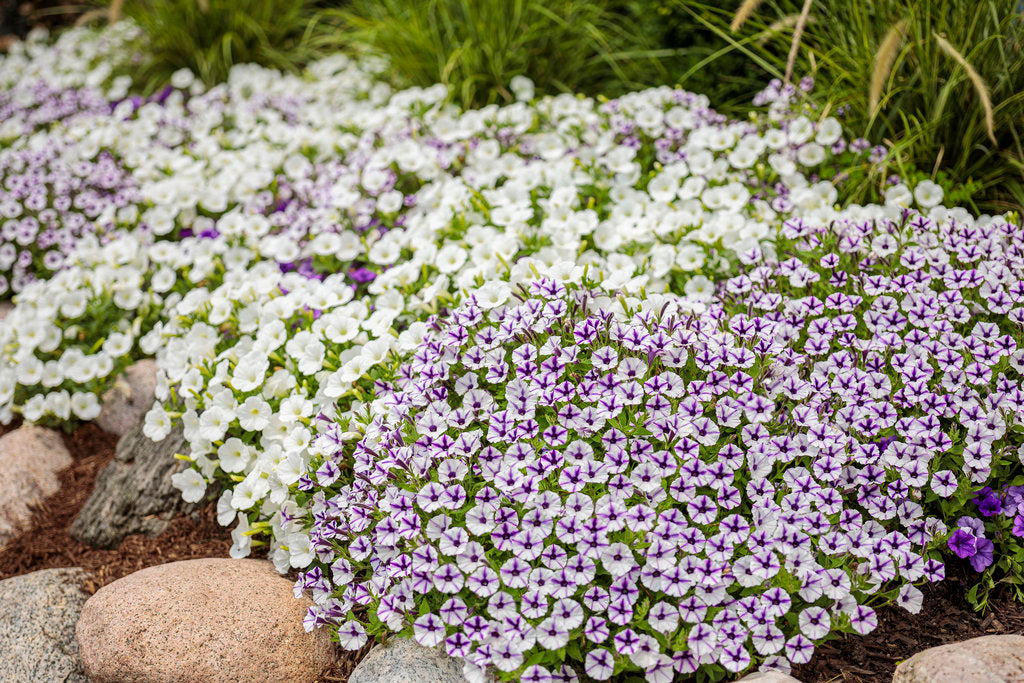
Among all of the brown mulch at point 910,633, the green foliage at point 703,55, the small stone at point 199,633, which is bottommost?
the brown mulch at point 910,633

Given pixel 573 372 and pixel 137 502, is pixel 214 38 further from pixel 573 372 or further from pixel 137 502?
pixel 573 372

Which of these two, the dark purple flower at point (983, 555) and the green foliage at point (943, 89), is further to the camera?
the green foliage at point (943, 89)

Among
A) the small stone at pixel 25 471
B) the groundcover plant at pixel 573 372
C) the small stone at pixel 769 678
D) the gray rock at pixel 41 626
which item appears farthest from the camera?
the small stone at pixel 25 471

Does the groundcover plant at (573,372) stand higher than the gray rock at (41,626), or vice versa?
the groundcover plant at (573,372)

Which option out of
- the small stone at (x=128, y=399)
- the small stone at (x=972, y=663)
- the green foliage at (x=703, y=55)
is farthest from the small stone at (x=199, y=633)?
the green foliage at (x=703, y=55)

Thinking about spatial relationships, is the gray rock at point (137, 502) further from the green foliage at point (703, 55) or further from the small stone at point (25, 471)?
the green foliage at point (703, 55)

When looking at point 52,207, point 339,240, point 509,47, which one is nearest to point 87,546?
point 339,240

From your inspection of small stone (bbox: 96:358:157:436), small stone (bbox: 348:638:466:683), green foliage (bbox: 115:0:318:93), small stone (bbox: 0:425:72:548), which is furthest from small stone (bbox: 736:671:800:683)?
green foliage (bbox: 115:0:318:93)
